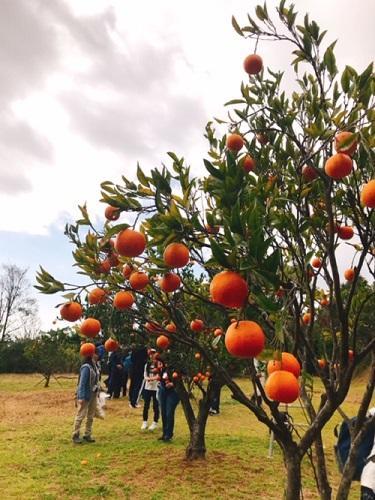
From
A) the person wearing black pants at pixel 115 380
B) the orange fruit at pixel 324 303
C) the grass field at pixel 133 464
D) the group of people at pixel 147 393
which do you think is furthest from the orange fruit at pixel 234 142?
the person wearing black pants at pixel 115 380

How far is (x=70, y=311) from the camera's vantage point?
Result: 8.14 feet

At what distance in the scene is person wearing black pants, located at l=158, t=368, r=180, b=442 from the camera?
7688 millimetres

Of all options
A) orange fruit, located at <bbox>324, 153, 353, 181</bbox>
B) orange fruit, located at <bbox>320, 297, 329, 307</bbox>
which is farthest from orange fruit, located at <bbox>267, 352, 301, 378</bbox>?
orange fruit, located at <bbox>320, 297, 329, 307</bbox>

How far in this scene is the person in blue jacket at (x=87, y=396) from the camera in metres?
→ 7.89

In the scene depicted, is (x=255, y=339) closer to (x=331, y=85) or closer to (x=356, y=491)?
(x=331, y=85)

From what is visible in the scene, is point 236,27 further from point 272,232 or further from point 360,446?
point 360,446

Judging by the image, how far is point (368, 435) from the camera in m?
3.25

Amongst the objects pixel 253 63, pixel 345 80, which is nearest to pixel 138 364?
pixel 253 63

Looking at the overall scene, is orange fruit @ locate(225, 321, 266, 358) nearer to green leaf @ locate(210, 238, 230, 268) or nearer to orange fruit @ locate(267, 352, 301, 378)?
orange fruit @ locate(267, 352, 301, 378)

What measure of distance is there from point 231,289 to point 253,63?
2.60 meters

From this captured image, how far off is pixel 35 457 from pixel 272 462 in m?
3.79

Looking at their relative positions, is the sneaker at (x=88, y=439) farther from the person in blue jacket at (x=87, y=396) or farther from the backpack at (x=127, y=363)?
the backpack at (x=127, y=363)

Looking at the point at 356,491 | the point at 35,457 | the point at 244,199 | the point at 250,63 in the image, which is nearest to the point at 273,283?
the point at 244,199

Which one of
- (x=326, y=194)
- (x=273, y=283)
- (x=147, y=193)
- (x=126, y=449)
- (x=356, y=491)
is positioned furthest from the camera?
(x=126, y=449)
